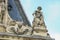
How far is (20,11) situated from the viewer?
35.9 metres

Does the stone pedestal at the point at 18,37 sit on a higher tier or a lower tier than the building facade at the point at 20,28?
lower

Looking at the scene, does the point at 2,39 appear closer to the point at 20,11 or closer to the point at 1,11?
the point at 1,11

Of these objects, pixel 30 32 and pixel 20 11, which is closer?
pixel 30 32

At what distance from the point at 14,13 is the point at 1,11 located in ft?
9.65

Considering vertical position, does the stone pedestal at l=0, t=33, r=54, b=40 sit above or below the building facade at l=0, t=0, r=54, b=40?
below

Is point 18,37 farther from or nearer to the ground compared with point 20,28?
nearer to the ground

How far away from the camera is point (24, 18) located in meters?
35.7

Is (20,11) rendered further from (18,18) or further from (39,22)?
(39,22)

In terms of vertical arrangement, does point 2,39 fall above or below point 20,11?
below

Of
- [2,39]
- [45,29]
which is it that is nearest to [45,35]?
[45,29]

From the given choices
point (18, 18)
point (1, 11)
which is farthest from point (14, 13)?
point (1, 11)

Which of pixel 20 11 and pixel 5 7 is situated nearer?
pixel 5 7

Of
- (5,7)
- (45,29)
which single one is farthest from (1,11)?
(45,29)

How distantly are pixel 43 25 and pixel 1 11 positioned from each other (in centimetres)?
235
